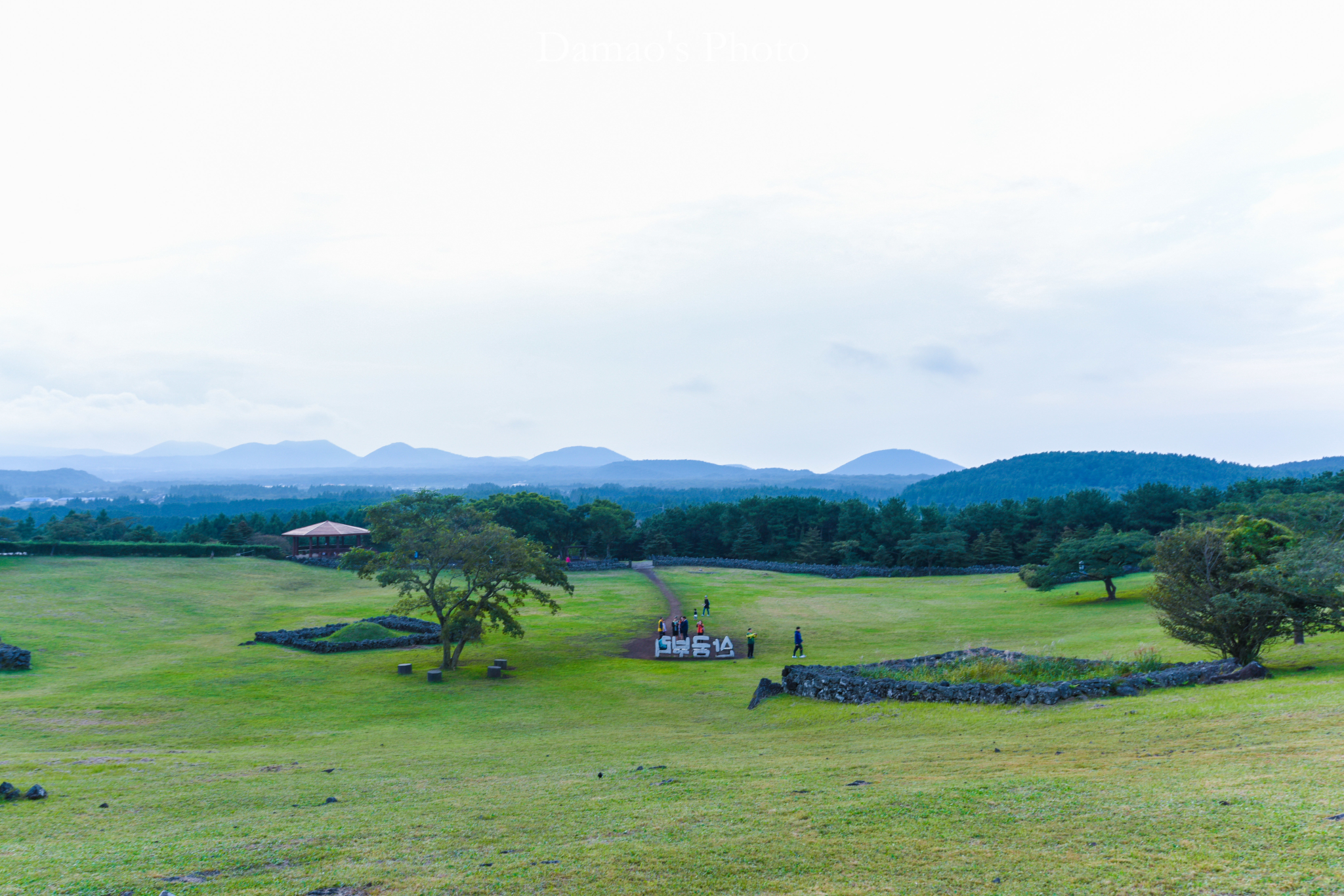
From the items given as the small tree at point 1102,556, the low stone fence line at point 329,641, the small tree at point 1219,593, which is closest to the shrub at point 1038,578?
the small tree at point 1102,556

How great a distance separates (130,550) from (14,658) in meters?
40.1

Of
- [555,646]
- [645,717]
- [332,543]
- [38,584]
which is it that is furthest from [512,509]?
[645,717]

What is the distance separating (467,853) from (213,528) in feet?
301

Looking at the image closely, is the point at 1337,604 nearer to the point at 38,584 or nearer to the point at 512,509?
the point at 38,584

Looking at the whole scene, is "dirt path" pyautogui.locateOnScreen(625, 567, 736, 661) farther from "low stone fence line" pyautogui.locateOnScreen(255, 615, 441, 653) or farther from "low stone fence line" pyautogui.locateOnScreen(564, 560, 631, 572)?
"low stone fence line" pyautogui.locateOnScreen(564, 560, 631, 572)

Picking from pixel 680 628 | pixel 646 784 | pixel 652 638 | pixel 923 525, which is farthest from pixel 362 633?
pixel 923 525

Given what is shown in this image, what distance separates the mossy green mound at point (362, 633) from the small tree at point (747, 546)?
58.7 metres

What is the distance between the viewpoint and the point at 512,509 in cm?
8019

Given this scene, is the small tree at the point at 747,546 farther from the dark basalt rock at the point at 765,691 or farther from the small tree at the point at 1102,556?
the dark basalt rock at the point at 765,691

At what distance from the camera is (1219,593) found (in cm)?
1875

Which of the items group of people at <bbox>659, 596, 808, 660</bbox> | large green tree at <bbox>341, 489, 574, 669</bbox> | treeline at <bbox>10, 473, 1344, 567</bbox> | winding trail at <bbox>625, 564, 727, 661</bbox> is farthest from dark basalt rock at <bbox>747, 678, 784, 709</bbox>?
treeline at <bbox>10, 473, 1344, 567</bbox>

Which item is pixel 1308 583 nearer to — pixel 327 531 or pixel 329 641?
pixel 329 641

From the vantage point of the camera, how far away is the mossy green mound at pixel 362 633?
1246 inches

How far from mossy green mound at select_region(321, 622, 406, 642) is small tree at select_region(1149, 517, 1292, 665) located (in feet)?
96.3
